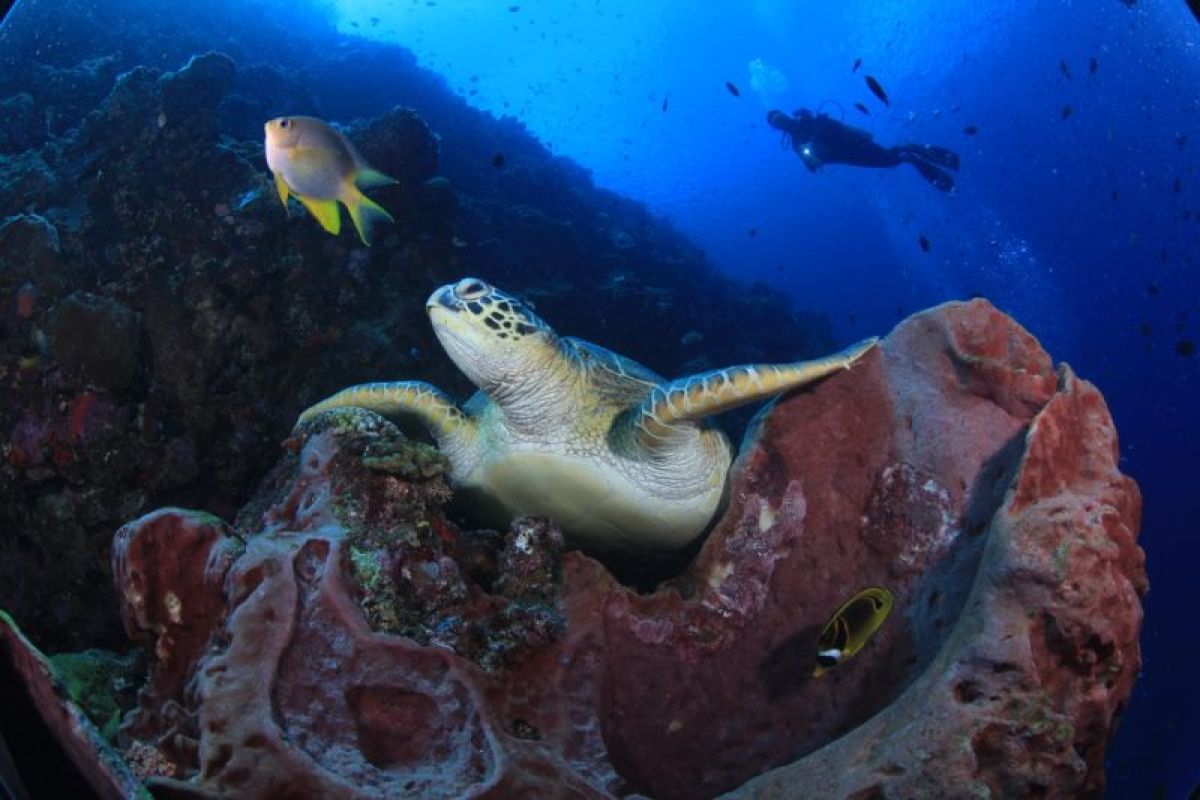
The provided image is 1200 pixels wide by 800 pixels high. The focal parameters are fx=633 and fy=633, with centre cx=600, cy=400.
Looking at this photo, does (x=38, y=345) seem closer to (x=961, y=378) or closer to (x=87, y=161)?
(x=87, y=161)

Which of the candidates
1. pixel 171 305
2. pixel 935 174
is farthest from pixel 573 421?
pixel 935 174

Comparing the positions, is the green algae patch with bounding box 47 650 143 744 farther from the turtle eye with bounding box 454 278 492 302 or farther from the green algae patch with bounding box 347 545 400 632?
the turtle eye with bounding box 454 278 492 302

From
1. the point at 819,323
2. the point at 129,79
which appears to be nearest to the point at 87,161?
the point at 129,79

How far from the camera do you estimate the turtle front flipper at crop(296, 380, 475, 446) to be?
3363 millimetres

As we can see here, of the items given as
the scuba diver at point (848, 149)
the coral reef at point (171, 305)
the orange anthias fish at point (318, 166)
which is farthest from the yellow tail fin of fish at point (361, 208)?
the scuba diver at point (848, 149)

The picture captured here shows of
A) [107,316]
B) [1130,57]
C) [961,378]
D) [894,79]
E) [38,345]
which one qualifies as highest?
[1130,57]

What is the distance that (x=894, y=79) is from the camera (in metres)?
56.6

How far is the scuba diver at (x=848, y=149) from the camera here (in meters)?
12.0

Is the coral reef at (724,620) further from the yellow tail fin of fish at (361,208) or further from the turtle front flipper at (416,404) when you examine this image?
the yellow tail fin of fish at (361,208)

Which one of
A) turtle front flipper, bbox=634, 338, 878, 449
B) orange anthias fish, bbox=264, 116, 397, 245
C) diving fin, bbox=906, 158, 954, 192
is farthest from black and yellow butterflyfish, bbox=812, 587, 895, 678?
diving fin, bbox=906, 158, 954, 192

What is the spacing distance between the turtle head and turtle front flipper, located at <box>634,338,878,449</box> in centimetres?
62

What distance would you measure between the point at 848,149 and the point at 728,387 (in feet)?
37.8

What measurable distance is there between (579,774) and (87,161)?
25.3ft

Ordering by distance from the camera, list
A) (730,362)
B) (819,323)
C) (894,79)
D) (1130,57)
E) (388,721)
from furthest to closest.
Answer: (894,79), (1130,57), (819,323), (730,362), (388,721)
